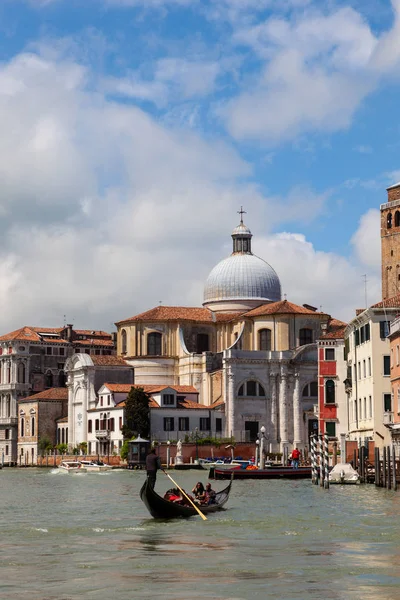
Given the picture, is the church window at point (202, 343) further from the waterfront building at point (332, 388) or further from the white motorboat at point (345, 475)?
the white motorboat at point (345, 475)

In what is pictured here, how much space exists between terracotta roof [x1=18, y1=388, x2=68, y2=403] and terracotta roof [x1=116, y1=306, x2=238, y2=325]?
7700mm

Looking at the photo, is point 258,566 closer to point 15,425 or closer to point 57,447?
point 57,447

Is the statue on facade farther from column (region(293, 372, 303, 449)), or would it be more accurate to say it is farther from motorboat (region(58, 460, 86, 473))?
column (region(293, 372, 303, 449))

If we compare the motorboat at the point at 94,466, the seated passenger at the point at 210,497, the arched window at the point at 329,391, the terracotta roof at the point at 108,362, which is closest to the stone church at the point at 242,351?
the terracotta roof at the point at 108,362

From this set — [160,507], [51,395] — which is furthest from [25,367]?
[160,507]

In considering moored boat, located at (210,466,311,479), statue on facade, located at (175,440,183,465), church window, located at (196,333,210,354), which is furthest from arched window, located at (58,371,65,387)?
moored boat, located at (210,466,311,479)

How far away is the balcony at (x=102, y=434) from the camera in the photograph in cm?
8100

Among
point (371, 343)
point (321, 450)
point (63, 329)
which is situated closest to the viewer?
point (321, 450)

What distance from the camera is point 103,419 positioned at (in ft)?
270

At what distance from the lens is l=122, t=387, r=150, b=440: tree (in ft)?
251

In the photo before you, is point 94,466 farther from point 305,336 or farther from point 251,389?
point 305,336

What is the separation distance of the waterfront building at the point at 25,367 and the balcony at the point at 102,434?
15.3 meters

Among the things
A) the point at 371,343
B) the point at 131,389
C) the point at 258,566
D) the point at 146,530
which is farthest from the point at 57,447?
the point at 258,566

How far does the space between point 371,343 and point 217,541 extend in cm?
2641
